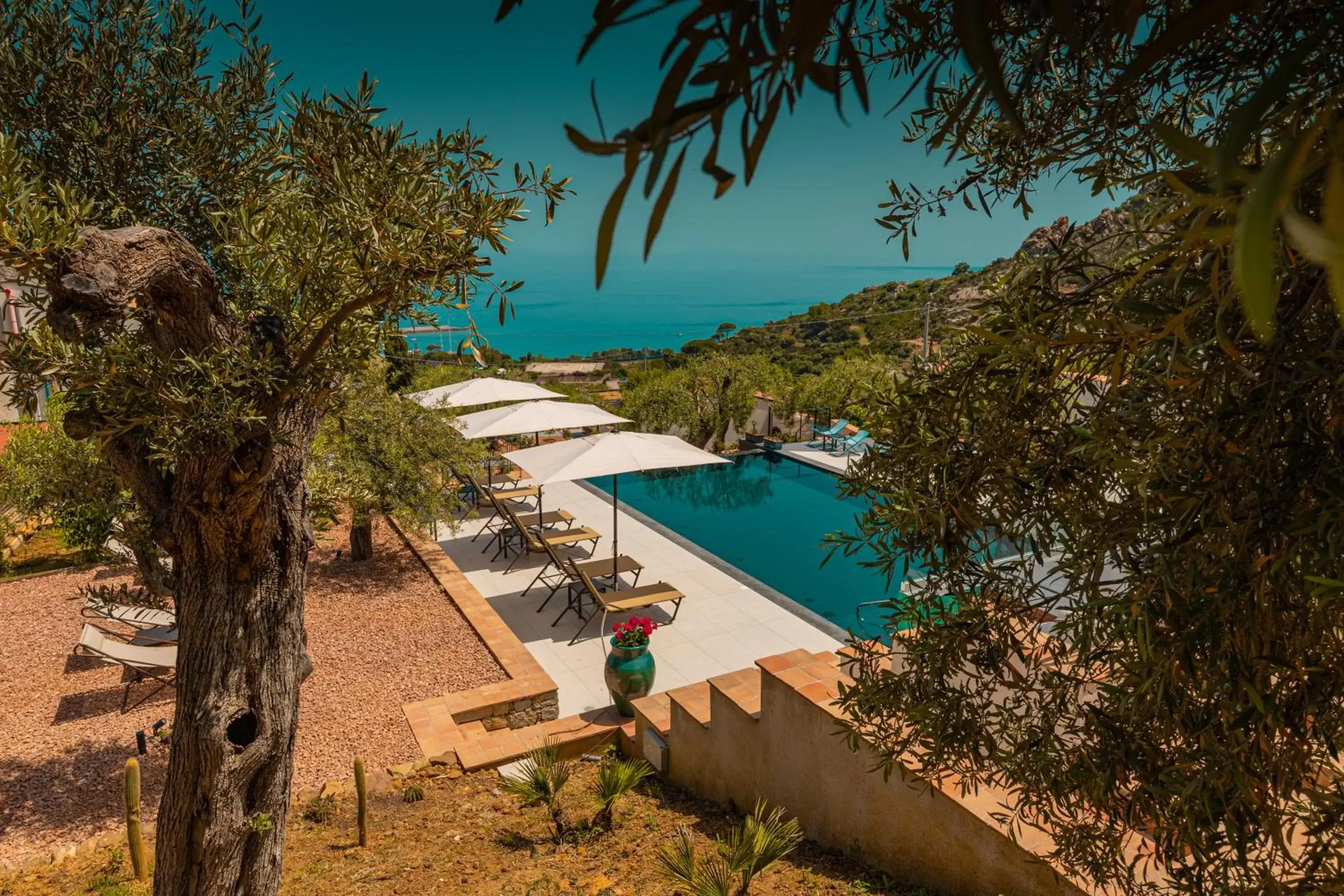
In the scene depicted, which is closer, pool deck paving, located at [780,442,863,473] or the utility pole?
the utility pole

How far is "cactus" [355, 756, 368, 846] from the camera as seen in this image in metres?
4.79

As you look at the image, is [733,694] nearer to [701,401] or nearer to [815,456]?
[815,456]

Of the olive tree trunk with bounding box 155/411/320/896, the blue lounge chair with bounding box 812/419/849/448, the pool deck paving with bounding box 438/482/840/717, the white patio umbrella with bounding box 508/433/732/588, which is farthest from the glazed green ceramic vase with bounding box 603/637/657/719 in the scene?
the blue lounge chair with bounding box 812/419/849/448

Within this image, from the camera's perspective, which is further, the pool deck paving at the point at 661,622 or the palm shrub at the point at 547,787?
the pool deck paving at the point at 661,622

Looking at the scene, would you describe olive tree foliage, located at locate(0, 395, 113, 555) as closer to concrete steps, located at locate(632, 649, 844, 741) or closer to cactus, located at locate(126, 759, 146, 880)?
cactus, located at locate(126, 759, 146, 880)

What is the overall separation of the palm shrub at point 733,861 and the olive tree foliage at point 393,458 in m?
6.74

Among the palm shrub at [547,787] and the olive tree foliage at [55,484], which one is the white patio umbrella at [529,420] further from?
the palm shrub at [547,787]

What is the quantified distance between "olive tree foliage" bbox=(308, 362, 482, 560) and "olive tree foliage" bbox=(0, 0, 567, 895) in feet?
20.1

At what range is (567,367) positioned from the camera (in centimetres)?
3853

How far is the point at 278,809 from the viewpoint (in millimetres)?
3598

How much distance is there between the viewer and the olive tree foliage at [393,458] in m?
10.1

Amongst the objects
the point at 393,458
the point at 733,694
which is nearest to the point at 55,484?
the point at 393,458

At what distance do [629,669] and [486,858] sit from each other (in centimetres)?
252

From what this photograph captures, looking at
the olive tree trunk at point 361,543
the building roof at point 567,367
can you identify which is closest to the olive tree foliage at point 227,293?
the olive tree trunk at point 361,543
